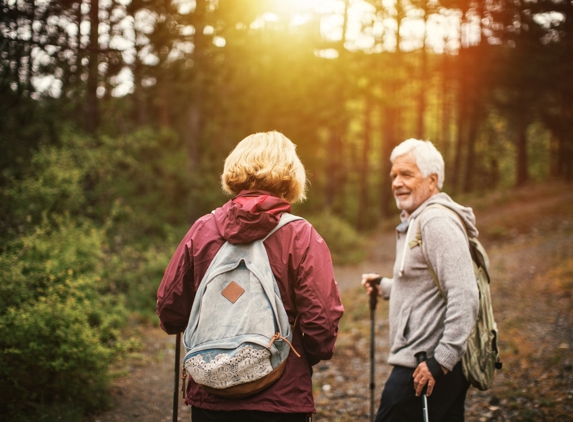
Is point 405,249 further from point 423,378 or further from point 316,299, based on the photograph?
point 316,299

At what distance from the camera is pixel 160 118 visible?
18.5m

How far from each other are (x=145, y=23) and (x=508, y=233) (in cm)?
1144

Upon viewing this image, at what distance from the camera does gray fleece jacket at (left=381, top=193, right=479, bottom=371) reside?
2402 mm

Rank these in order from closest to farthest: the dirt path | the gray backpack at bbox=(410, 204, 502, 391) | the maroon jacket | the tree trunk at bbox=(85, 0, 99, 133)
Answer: the maroon jacket < the gray backpack at bbox=(410, 204, 502, 391) < the dirt path < the tree trunk at bbox=(85, 0, 99, 133)

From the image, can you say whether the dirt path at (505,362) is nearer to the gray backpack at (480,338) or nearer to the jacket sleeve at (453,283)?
the gray backpack at (480,338)

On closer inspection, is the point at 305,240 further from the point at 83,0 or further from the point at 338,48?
the point at 338,48

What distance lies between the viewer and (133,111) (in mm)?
18250

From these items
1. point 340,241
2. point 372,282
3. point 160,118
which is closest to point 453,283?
point 372,282

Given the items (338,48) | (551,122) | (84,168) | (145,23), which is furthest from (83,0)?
A: (551,122)

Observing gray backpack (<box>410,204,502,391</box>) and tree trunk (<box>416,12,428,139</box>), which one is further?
tree trunk (<box>416,12,428,139</box>)

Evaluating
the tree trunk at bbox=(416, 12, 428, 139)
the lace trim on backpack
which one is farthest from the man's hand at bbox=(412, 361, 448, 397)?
the tree trunk at bbox=(416, 12, 428, 139)

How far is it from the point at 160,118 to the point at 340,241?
347 inches

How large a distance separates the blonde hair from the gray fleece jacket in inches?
31.2

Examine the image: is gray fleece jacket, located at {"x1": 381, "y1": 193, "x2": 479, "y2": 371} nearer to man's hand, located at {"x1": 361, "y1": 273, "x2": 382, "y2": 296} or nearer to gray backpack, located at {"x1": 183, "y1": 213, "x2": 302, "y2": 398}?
man's hand, located at {"x1": 361, "y1": 273, "x2": 382, "y2": 296}
